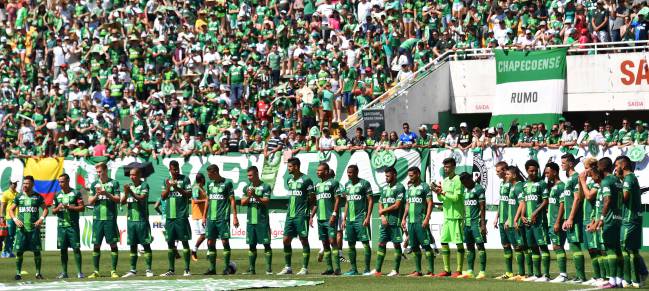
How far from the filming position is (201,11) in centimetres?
4791

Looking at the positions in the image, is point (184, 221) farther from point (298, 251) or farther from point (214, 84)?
point (214, 84)

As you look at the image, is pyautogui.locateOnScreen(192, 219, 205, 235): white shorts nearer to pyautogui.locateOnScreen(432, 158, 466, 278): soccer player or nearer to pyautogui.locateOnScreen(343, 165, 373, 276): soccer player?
pyautogui.locateOnScreen(343, 165, 373, 276): soccer player

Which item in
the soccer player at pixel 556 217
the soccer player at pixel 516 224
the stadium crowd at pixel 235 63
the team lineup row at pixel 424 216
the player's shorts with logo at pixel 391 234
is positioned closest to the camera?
the team lineup row at pixel 424 216

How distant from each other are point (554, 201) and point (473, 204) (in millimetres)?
1560

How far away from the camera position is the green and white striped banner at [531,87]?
3772 cm

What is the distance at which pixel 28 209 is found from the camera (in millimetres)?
26656

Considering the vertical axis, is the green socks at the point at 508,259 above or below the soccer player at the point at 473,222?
below

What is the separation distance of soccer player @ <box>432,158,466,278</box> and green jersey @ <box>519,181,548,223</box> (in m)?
1.27

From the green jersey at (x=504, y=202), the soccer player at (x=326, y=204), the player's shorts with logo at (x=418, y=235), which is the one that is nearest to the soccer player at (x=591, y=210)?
the green jersey at (x=504, y=202)

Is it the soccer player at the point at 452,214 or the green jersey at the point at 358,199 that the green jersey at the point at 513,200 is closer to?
the soccer player at the point at 452,214

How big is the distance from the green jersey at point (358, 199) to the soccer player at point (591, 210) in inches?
178

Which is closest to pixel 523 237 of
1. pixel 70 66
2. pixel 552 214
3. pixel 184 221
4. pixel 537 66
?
pixel 552 214

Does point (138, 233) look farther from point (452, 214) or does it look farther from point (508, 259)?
point (508, 259)

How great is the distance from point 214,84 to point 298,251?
1045 cm
